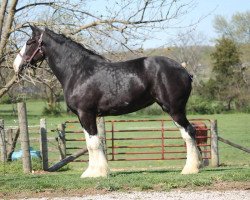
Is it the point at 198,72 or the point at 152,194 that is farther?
the point at 198,72

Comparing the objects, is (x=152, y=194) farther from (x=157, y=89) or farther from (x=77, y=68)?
(x=77, y=68)

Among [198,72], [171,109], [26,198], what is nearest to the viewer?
[26,198]

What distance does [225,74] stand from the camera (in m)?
53.8

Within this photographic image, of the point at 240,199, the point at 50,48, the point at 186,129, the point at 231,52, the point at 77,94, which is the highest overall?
the point at 231,52

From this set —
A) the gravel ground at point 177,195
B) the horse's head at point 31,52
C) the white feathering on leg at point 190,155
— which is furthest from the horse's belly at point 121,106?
the gravel ground at point 177,195

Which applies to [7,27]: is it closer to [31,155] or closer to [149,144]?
[31,155]

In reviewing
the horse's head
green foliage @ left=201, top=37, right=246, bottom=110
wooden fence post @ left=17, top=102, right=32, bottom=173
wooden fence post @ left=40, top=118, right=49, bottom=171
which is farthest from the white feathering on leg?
green foliage @ left=201, top=37, right=246, bottom=110

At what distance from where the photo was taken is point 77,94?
9.33 meters

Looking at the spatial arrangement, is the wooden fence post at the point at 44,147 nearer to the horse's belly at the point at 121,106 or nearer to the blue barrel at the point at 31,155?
the blue barrel at the point at 31,155

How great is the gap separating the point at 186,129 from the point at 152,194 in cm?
213

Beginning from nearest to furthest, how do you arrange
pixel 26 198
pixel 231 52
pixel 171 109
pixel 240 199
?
1. pixel 240 199
2. pixel 26 198
3. pixel 171 109
4. pixel 231 52

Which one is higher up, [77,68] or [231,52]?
[231,52]

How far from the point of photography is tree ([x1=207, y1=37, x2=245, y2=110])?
5256cm

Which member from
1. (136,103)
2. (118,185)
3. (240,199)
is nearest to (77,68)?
(136,103)
